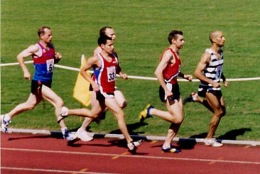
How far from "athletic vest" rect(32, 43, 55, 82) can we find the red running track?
124 cm

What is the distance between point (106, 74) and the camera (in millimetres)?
16391

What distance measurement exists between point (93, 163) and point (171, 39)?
8.58 feet

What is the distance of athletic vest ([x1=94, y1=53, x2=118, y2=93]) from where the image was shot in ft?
53.7

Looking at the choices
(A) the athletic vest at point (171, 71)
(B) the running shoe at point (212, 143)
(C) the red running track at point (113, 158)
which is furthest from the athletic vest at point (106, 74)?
(B) the running shoe at point (212, 143)

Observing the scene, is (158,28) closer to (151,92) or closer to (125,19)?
(125,19)

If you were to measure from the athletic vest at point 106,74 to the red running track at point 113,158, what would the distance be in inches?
44.4

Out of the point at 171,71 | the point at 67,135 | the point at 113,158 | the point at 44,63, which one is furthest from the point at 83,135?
the point at 171,71

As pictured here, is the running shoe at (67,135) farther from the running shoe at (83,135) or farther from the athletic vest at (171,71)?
the athletic vest at (171,71)

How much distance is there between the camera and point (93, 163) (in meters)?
15.5

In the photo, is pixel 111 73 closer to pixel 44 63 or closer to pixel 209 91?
pixel 44 63

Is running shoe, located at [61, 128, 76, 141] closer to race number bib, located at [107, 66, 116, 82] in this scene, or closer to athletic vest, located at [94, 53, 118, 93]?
athletic vest, located at [94, 53, 118, 93]

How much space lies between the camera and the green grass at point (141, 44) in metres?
19.3

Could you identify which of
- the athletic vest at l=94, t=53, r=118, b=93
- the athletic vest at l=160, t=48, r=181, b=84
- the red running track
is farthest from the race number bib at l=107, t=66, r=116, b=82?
the red running track

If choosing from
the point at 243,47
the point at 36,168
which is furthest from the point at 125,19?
the point at 36,168
